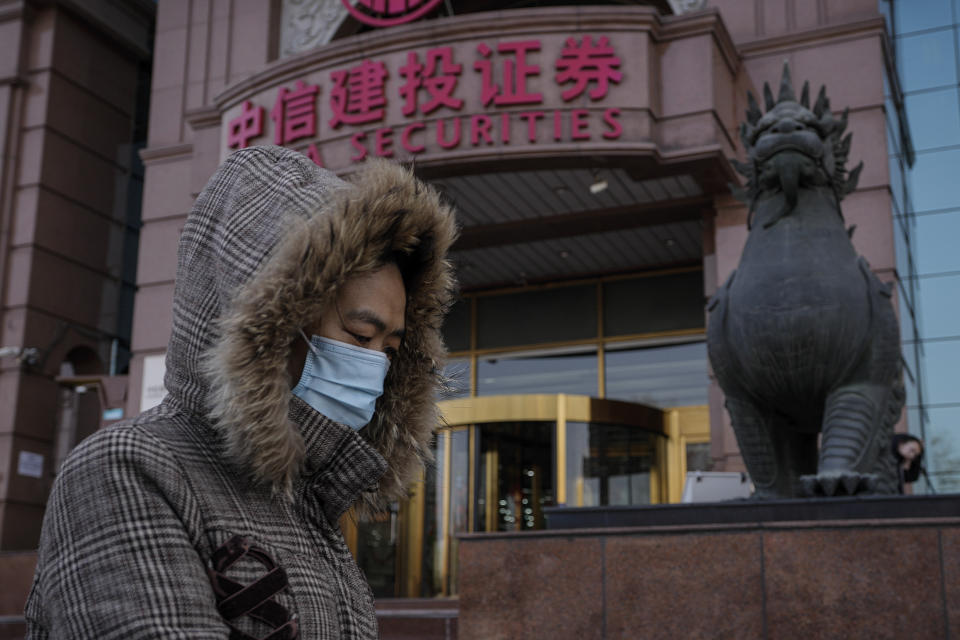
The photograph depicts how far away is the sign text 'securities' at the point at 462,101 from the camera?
477 inches

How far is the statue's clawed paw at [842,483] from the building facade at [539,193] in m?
6.67

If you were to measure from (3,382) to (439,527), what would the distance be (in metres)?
7.50

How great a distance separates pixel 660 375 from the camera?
16.3 metres

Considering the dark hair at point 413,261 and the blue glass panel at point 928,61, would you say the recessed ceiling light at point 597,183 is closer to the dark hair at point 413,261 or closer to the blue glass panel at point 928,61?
the blue glass panel at point 928,61

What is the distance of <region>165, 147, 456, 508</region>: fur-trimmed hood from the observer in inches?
65.8

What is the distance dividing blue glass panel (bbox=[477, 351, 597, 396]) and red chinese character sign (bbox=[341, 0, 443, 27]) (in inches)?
225

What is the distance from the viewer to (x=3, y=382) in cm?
1694

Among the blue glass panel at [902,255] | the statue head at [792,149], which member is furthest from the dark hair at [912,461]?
the blue glass panel at [902,255]

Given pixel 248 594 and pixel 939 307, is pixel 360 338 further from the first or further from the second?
pixel 939 307

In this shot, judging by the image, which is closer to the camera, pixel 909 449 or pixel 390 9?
pixel 909 449

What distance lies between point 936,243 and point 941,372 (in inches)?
67.7


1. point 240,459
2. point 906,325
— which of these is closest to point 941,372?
point 906,325

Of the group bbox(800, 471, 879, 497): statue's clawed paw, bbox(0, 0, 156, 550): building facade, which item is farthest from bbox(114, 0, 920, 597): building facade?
bbox(800, 471, 879, 497): statue's clawed paw

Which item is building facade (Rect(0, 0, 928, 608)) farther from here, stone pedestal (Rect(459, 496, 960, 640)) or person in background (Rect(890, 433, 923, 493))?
stone pedestal (Rect(459, 496, 960, 640))
